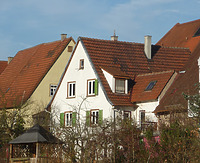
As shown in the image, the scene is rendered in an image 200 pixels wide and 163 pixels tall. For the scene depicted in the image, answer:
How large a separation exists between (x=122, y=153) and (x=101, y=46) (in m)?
17.5

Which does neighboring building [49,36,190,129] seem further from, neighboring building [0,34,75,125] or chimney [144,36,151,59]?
neighboring building [0,34,75,125]

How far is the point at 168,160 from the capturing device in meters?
25.9

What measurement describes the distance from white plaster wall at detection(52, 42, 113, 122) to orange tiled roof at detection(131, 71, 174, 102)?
2.21 meters

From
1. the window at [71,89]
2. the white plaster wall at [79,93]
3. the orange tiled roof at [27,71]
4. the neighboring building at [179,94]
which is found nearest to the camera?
the neighboring building at [179,94]

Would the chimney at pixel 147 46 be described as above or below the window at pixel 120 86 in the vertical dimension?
above

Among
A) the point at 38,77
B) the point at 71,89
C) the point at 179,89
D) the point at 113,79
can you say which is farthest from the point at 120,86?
the point at 38,77

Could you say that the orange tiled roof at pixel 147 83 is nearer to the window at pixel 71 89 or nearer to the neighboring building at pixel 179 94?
the neighboring building at pixel 179 94

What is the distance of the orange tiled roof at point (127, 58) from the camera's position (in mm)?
42306

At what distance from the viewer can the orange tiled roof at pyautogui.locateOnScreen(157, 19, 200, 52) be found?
53.9 meters

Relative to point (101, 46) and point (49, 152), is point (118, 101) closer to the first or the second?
point (101, 46)

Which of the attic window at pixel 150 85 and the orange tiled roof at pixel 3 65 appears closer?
the attic window at pixel 150 85

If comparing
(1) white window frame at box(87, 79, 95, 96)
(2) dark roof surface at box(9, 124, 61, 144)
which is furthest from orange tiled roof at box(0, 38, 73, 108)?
(2) dark roof surface at box(9, 124, 61, 144)

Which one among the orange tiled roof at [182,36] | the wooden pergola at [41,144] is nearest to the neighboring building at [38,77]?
the orange tiled roof at [182,36]

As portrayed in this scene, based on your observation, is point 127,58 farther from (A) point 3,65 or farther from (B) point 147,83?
(A) point 3,65
